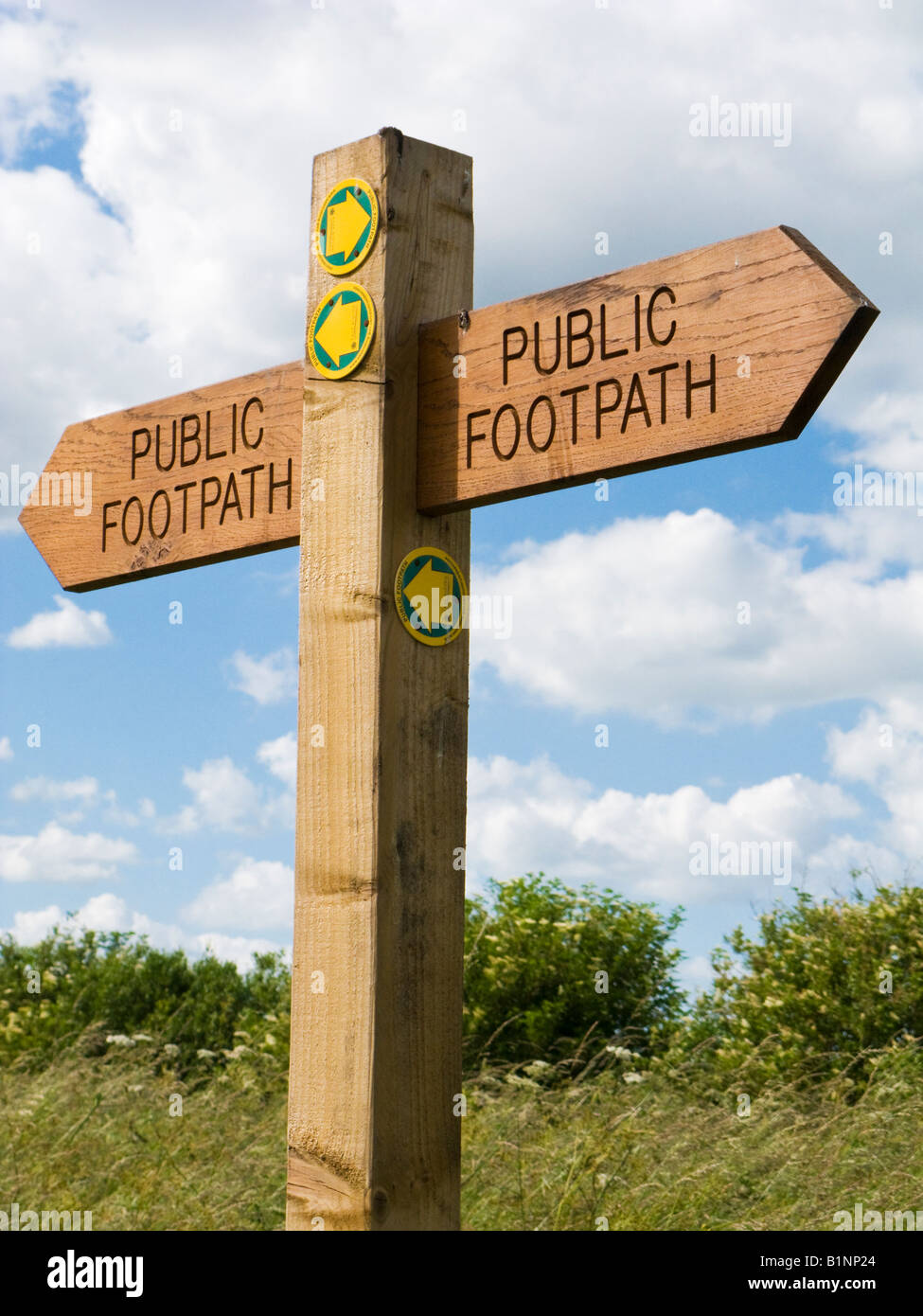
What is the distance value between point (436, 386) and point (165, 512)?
75 cm

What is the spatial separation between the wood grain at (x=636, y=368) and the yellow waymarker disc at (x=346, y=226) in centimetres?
19

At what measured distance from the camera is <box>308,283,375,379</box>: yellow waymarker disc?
217 cm

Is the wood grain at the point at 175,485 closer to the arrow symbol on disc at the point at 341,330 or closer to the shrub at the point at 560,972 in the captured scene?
the arrow symbol on disc at the point at 341,330

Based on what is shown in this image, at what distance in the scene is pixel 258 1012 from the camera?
36.0 ft

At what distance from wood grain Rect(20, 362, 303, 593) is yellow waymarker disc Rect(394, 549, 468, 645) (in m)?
0.35

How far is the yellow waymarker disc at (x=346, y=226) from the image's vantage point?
7.20ft

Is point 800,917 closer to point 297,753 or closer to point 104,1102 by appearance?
point 104,1102

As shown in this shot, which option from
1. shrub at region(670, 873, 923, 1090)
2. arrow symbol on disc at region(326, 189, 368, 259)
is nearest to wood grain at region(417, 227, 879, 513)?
arrow symbol on disc at region(326, 189, 368, 259)

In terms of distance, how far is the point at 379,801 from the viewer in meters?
2.00

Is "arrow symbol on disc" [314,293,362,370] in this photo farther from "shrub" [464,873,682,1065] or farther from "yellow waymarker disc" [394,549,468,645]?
"shrub" [464,873,682,1065]

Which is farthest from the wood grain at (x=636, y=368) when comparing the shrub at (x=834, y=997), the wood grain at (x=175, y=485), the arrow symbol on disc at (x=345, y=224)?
the shrub at (x=834, y=997)

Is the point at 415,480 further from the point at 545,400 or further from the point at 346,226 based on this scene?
the point at 346,226

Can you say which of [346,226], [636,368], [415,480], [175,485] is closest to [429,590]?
[415,480]
